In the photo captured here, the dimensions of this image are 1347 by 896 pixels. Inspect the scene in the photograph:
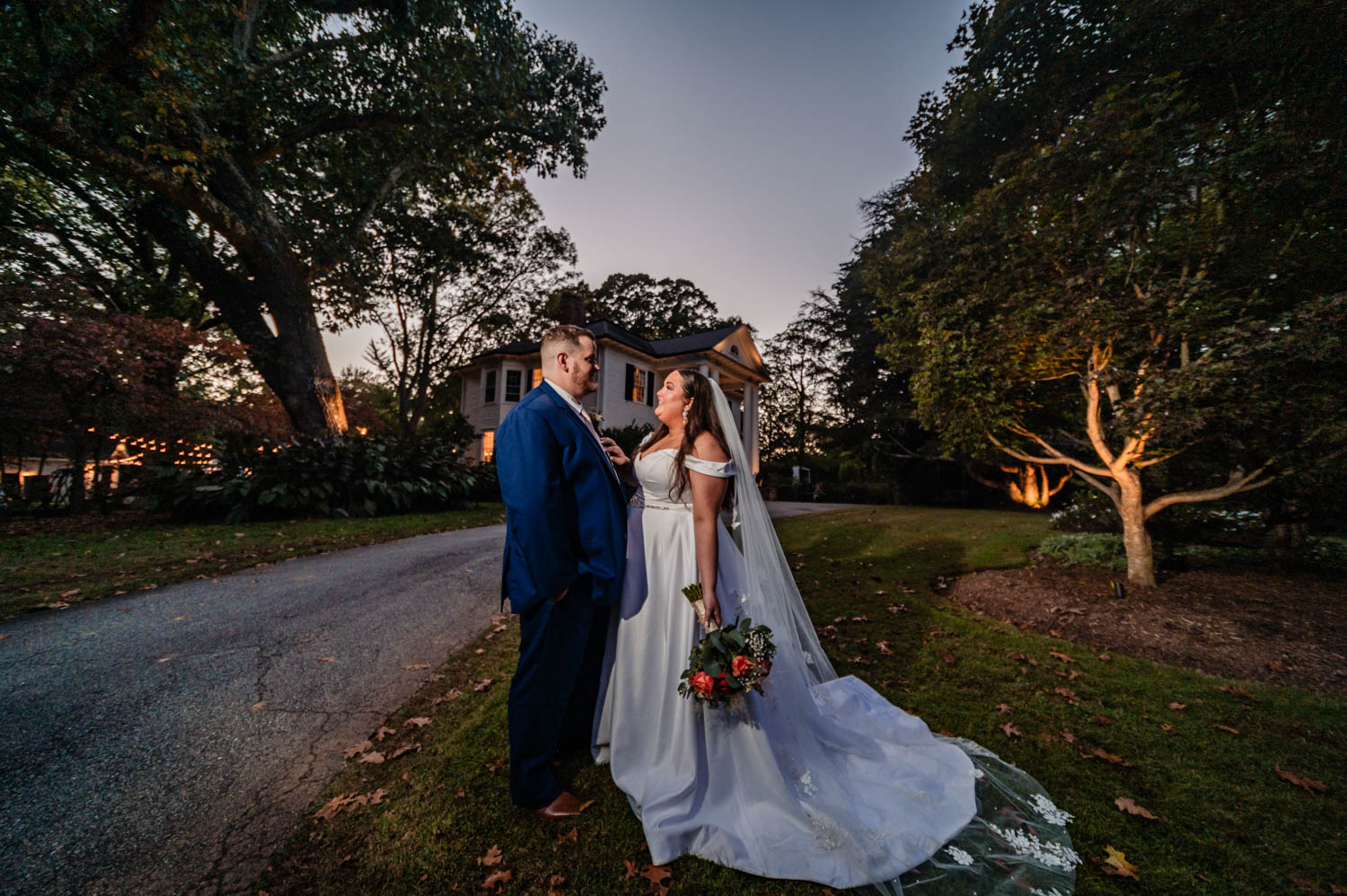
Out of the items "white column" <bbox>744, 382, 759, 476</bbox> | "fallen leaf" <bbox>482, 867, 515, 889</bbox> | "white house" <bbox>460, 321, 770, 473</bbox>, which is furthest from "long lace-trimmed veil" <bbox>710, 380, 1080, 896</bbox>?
"white column" <bbox>744, 382, 759, 476</bbox>

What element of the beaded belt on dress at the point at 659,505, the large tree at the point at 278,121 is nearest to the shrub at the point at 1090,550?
the beaded belt on dress at the point at 659,505

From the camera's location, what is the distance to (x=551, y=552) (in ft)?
7.75

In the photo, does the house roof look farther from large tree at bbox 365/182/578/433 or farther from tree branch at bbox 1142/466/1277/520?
tree branch at bbox 1142/466/1277/520

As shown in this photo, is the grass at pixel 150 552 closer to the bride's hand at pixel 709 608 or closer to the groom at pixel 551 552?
the groom at pixel 551 552

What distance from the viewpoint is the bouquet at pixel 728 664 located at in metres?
2.41

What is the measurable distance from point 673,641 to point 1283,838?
11.3ft

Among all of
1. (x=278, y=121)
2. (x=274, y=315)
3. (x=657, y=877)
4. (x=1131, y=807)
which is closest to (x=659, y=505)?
(x=657, y=877)

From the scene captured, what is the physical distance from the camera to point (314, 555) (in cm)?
742

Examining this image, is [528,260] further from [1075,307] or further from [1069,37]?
[1075,307]

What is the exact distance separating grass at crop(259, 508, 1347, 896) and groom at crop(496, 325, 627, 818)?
354mm

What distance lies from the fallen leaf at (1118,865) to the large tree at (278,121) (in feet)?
46.2

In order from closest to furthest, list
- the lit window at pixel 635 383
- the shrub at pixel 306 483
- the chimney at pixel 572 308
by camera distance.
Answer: the shrub at pixel 306 483 < the chimney at pixel 572 308 < the lit window at pixel 635 383

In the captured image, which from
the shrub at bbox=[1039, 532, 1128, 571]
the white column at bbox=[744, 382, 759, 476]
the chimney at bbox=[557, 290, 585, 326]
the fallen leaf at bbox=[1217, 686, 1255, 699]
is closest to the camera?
the fallen leaf at bbox=[1217, 686, 1255, 699]

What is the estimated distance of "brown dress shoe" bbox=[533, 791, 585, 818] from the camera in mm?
2539
